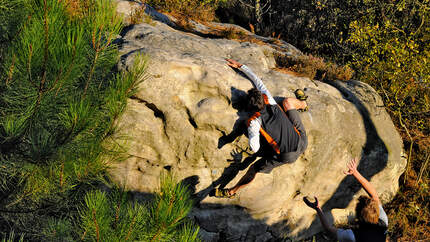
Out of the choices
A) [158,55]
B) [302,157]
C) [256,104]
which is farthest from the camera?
[302,157]

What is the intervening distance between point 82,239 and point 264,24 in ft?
40.1

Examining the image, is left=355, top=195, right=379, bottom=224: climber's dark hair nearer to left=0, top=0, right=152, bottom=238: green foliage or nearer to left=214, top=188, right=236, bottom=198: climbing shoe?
left=214, top=188, right=236, bottom=198: climbing shoe

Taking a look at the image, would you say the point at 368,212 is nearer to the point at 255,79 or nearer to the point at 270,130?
the point at 270,130

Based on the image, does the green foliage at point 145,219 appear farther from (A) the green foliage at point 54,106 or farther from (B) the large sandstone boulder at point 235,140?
(B) the large sandstone boulder at point 235,140

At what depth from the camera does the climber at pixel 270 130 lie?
5.13m

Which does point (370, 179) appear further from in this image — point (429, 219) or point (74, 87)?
point (74, 87)

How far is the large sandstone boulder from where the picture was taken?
557 centimetres

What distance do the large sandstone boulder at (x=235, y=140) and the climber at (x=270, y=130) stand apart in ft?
1.13

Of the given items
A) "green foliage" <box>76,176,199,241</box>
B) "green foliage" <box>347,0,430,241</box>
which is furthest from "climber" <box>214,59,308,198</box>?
"green foliage" <box>347,0,430,241</box>

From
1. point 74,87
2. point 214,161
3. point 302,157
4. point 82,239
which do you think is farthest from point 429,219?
point 74,87

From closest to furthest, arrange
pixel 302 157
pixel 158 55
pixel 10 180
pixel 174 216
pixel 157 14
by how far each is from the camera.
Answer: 1. pixel 174 216
2. pixel 10 180
3. pixel 158 55
4. pixel 302 157
5. pixel 157 14

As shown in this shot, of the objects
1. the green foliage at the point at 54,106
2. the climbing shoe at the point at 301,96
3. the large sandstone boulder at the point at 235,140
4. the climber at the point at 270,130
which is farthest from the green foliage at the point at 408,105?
the green foliage at the point at 54,106

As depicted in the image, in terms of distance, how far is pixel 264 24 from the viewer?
13.6 metres

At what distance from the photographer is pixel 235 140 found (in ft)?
19.5
